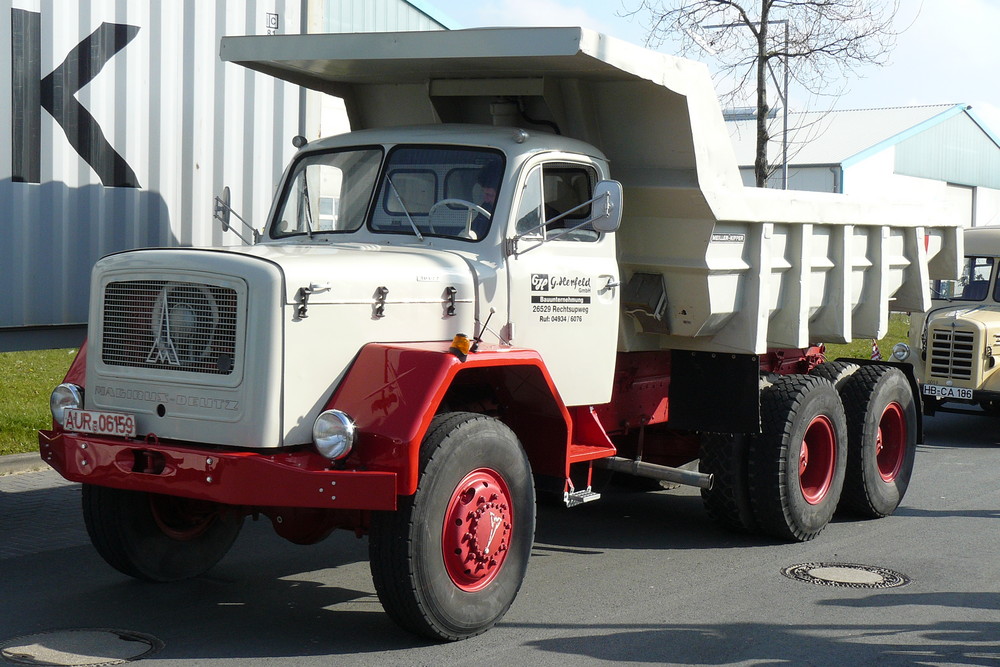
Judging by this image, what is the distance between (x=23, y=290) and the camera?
8.15m

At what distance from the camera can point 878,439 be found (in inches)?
372

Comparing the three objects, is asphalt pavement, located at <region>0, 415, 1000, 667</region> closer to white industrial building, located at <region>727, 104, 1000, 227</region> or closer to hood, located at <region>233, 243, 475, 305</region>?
hood, located at <region>233, 243, 475, 305</region>

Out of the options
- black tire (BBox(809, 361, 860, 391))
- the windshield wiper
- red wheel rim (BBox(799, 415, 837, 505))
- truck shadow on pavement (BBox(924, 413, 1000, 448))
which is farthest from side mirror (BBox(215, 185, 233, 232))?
truck shadow on pavement (BBox(924, 413, 1000, 448))

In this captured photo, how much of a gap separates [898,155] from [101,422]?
1670 inches

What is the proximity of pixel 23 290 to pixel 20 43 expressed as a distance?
62.9 inches

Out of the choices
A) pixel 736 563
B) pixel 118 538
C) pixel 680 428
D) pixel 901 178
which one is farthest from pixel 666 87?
pixel 901 178

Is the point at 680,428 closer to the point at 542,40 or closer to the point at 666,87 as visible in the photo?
the point at 666,87

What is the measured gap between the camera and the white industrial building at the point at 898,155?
41.6 metres

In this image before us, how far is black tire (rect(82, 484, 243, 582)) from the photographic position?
258 inches

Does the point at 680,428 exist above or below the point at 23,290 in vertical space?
below

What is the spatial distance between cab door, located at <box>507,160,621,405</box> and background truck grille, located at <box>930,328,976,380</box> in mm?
7439

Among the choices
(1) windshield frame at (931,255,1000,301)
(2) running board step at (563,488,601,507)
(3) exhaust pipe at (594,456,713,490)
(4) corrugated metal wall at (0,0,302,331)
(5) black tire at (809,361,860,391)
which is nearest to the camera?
(2) running board step at (563,488,601,507)

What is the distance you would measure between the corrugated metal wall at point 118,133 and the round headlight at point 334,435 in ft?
11.5

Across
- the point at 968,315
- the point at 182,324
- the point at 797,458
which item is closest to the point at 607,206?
the point at 182,324
